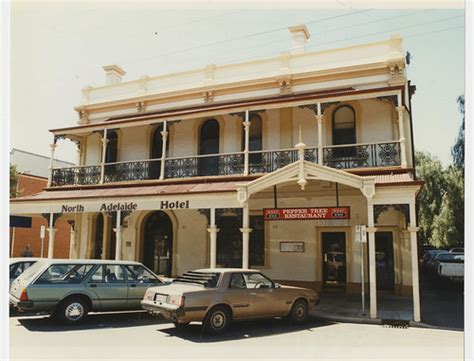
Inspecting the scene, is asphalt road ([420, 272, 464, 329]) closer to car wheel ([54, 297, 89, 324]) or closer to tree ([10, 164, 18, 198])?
car wheel ([54, 297, 89, 324])

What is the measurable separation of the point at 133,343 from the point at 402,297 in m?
9.78

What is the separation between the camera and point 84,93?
21406 mm

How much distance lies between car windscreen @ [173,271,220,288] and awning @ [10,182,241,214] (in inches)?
147

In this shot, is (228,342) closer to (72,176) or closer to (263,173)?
(263,173)

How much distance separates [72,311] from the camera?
9.84 metres

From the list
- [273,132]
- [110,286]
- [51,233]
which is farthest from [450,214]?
[110,286]

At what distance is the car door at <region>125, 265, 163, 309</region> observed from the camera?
10742 mm

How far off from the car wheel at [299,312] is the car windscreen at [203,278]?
2294 mm

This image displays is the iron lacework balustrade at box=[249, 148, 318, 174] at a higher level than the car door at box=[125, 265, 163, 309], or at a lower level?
higher

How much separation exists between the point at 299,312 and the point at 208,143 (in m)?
9.55

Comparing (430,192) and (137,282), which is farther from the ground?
(430,192)

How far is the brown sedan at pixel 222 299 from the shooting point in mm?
8930

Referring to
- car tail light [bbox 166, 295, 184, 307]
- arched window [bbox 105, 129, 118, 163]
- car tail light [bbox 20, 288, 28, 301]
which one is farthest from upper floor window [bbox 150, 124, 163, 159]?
car tail light [bbox 166, 295, 184, 307]

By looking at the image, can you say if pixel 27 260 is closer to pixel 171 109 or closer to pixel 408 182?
pixel 171 109
